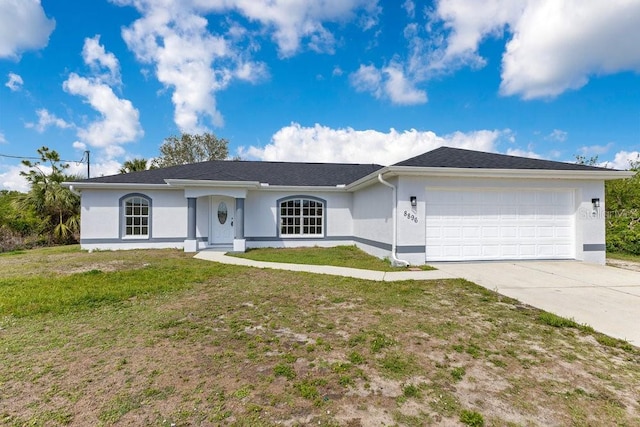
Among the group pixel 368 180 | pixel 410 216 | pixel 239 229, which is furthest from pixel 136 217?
pixel 410 216

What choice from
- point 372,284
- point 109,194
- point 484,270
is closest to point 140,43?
point 109,194

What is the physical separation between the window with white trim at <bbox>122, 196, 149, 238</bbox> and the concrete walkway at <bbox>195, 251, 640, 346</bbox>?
5.06m

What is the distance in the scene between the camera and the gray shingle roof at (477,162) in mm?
9047

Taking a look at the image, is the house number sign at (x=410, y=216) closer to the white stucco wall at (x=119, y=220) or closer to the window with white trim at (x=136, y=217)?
the white stucco wall at (x=119, y=220)

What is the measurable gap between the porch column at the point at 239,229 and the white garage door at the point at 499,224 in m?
7.25

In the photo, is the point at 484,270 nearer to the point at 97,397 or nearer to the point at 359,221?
the point at 359,221

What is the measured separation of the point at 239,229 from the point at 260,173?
13.2ft

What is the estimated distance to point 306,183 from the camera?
46.8 ft

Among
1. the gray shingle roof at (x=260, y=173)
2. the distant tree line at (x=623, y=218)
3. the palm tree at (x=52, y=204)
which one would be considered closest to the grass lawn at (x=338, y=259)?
the gray shingle roof at (x=260, y=173)

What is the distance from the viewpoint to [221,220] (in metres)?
13.5

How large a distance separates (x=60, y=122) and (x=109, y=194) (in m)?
12.0

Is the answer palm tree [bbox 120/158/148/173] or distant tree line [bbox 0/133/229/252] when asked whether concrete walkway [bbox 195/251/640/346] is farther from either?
palm tree [bbox 120/158/148/173]

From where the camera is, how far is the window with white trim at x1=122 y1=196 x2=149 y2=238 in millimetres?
13078

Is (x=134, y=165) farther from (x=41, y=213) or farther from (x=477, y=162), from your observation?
(x=477, y=162)
